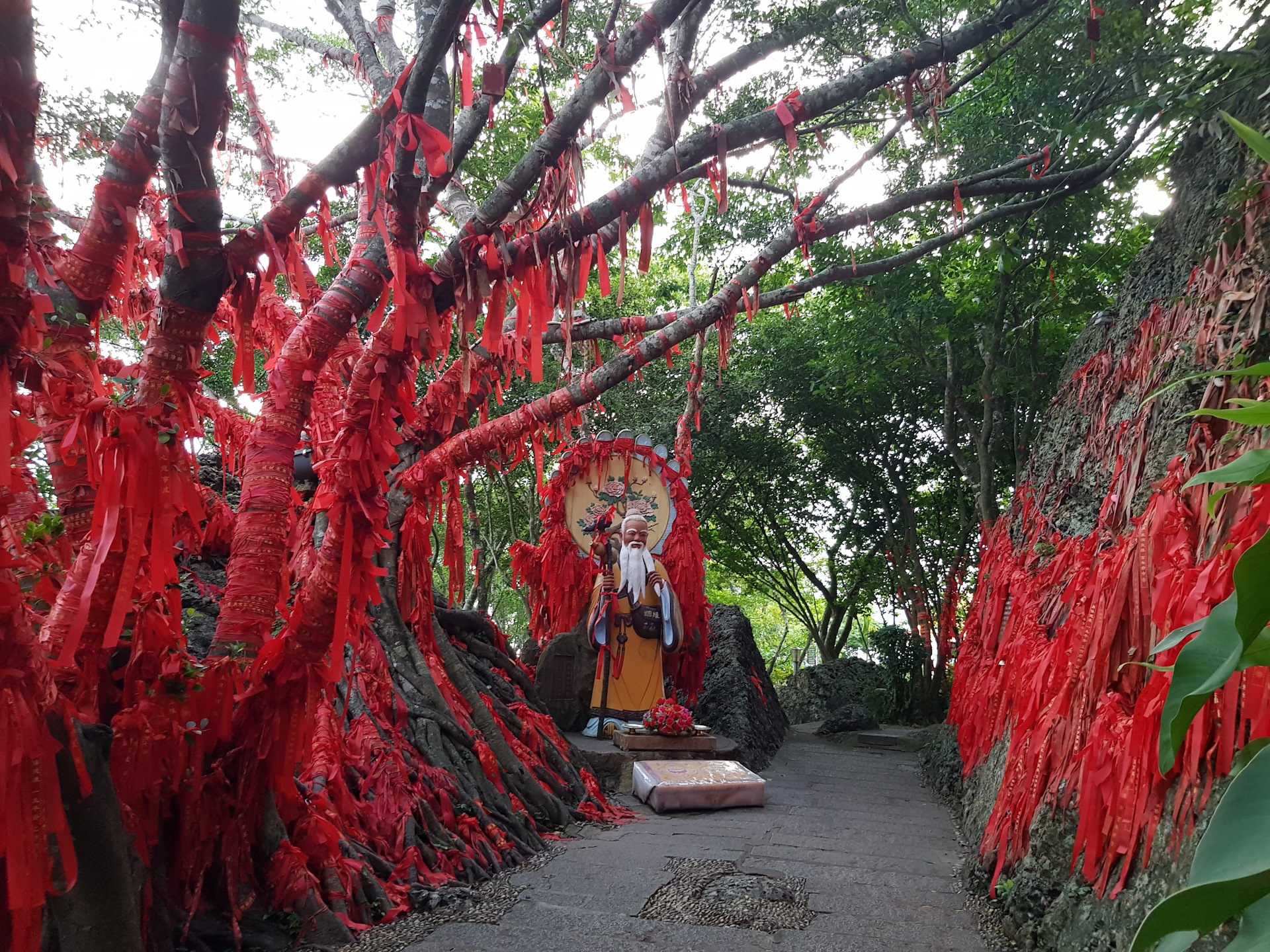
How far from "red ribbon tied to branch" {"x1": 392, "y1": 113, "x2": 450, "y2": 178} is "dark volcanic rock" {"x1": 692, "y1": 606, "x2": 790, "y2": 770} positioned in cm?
519

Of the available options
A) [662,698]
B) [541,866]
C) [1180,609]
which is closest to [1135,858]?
[1180,609]

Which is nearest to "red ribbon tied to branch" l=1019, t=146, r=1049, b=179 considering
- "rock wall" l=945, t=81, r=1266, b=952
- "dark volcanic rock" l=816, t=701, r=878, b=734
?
"rock wall" l=945, t=81, r=1266, b=952

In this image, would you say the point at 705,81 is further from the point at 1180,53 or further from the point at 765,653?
the point at 765,653

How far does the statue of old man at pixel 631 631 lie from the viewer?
6285mm

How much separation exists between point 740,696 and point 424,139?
6385 mm

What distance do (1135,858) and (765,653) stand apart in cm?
2913

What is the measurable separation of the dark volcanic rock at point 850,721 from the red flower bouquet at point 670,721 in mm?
3500

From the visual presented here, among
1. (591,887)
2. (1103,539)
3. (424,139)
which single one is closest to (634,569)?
(591,887)

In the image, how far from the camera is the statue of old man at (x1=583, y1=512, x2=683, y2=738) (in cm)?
629

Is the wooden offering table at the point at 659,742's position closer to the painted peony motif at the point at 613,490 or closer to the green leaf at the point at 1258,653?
the painted peony motif at the point at 613,490

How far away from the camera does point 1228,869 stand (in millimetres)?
548

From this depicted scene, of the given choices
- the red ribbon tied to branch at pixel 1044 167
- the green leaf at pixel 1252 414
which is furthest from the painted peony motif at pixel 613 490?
the green leaf at pixel 1252 414

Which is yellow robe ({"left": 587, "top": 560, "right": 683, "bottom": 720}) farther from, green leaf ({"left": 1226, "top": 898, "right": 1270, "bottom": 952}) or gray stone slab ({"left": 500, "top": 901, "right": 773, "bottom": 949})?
green leaf ({"left": 1226, "top": 898, "right": 1270, "bottom": 952})

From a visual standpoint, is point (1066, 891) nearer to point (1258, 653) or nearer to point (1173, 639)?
point (1173, 639)
